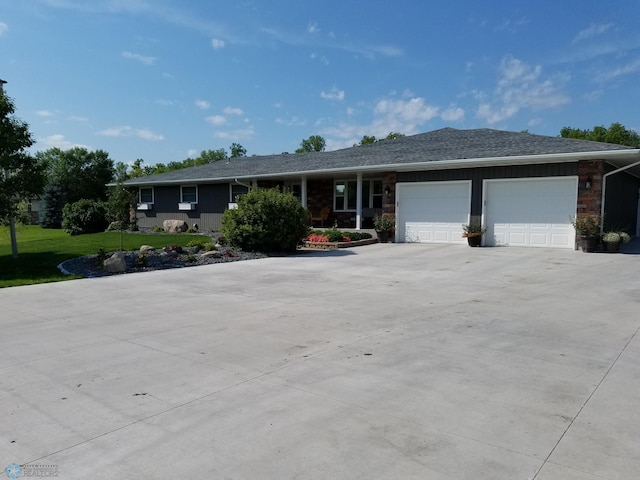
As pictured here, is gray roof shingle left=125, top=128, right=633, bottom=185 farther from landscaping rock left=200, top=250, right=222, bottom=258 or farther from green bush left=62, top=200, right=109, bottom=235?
landscaping rock left=200, top=250, right=222, bottom=258

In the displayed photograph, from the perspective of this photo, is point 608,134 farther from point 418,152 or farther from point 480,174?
point 480,174

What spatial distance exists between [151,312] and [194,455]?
4.17m

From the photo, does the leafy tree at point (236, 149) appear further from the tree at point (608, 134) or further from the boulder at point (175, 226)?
the boulder at point (175, 226)

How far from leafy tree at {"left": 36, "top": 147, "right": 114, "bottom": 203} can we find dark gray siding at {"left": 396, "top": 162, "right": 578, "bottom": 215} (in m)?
27.9

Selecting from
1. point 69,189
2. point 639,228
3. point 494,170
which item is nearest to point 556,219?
point 494,170

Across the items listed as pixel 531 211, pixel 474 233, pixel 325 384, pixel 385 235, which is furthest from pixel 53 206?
pixel 325 384

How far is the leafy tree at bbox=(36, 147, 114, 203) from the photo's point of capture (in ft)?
116

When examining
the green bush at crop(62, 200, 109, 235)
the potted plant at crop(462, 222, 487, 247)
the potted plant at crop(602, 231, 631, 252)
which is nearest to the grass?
the green bush at crop(62, 200, 109, 235)

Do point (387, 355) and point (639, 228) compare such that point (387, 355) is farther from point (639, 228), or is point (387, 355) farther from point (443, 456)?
point (639, 228)

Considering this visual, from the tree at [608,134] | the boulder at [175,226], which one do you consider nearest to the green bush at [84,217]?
the boulder at [175,226]

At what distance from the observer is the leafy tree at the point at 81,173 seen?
3538 cm

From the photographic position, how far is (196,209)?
23.6 m

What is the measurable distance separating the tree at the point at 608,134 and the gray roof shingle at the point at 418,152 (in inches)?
1229

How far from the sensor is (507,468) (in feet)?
8.37
